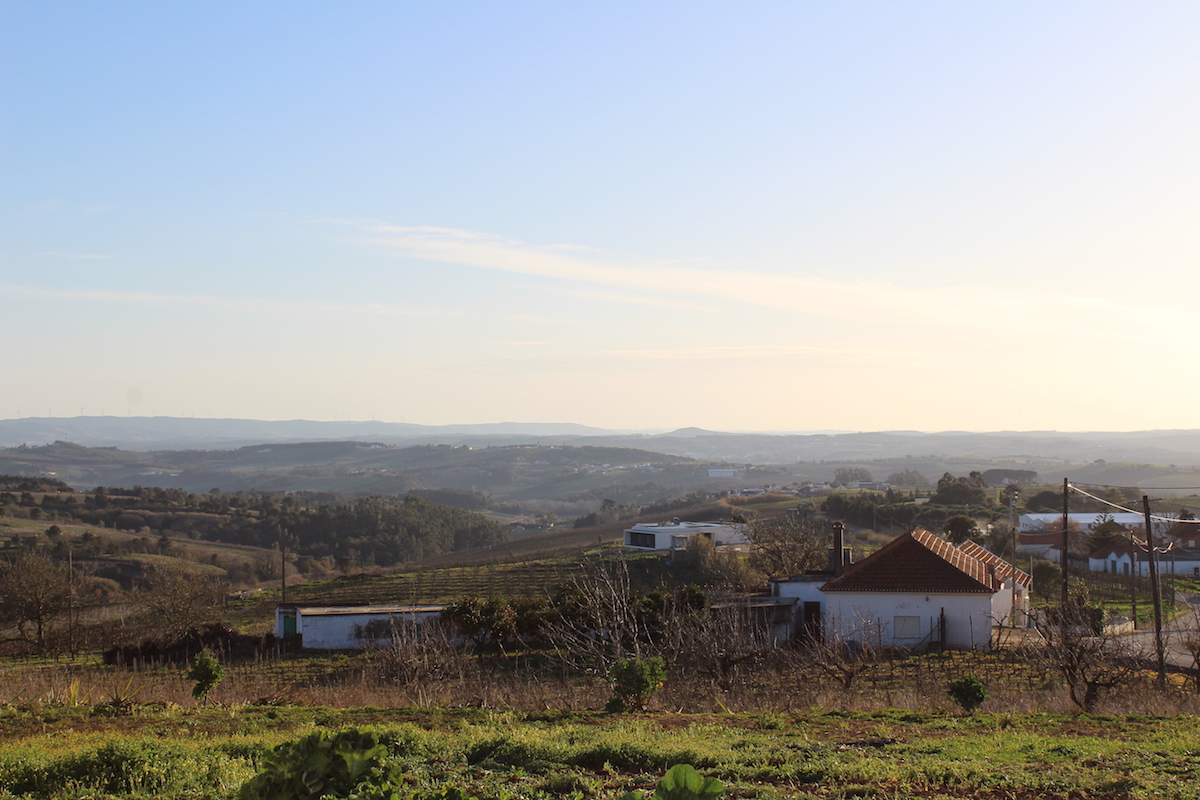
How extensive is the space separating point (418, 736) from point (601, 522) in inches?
3709

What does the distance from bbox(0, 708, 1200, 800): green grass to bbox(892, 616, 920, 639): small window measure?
16.4 meters

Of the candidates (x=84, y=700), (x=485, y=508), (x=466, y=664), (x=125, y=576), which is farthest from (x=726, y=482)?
(x=84, y=700)

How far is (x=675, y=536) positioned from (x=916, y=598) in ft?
97.6

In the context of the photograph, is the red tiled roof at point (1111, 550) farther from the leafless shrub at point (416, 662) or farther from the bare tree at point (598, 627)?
the leafless shrub at point (416, 662)

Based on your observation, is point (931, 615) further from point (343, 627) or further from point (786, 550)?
point (343, 627)

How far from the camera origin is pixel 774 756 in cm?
917

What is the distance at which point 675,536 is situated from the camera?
5772 cm

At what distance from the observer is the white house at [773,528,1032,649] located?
2812 cm

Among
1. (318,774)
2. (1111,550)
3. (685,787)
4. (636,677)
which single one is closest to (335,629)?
(636,677)

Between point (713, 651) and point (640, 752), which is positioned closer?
point (640, 752)

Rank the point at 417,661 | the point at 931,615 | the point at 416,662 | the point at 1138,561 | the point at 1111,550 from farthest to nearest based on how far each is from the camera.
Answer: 1. the point at 1111,550
2. the point at 1138,561
3. the point at 931,615
4. the point at 417,661
5. the point at 416,662

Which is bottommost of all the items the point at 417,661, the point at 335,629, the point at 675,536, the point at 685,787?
the point at 675,536

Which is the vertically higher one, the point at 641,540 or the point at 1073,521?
the point at 1073,521

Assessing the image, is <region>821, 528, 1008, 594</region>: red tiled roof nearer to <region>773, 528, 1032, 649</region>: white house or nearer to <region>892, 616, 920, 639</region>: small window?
<region>773, 528, 1032, 649</region>: white house
